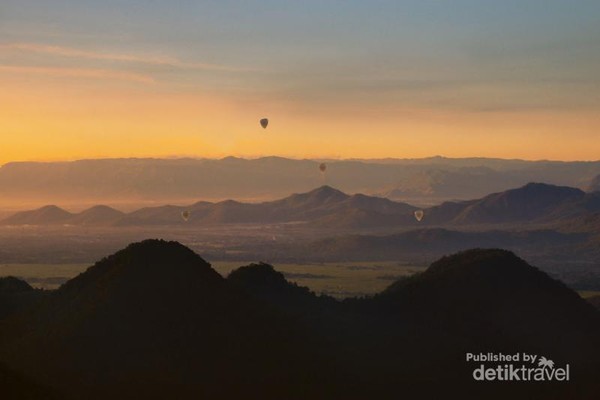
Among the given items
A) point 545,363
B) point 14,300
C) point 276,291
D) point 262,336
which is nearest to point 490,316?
point 545,363

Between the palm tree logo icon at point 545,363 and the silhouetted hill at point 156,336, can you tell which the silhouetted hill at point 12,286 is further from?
the palm tree logo icon at point 545,363

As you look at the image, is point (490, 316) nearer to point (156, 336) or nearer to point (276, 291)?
point (276, 291)

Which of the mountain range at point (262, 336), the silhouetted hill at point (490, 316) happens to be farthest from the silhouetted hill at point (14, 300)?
the silhouetted hill at point (490, 316)

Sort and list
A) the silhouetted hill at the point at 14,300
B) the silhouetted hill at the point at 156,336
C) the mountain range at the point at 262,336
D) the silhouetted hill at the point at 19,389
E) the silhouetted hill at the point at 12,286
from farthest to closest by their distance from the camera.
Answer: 1. the silhouetted hill at the point at 12,286
2. the silhouetted hill at the point at 14,300
3. the mountain range at the point at 262,336
4. the silhouetted hill at the point at 156,336
5. the silhouetted hill at the point at 19,389

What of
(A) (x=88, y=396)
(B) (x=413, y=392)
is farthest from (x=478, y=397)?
(A) (x=88, y=396)

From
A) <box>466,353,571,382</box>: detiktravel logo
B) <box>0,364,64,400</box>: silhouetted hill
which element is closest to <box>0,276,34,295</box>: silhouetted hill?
<box>0,364,64,400</box>: silhouetted hill

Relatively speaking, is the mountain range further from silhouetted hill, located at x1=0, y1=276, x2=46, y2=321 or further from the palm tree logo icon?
the palm tree logo icon
